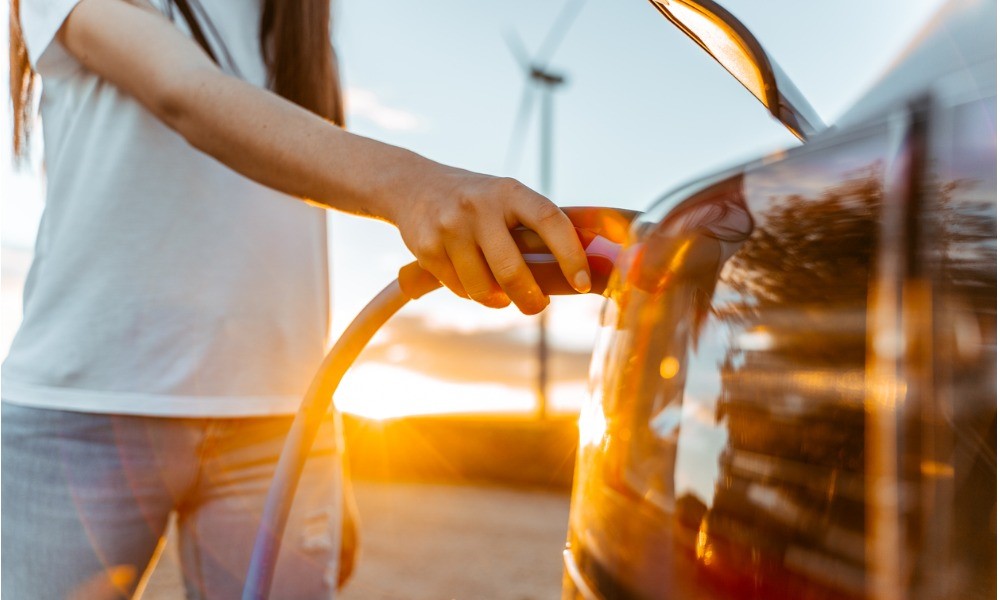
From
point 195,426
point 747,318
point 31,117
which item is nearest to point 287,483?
point 195,426

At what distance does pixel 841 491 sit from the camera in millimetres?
591

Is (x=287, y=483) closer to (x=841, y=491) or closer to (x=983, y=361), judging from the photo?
(x=841, y=491)

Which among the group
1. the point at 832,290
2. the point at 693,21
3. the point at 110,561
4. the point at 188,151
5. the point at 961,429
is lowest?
the point at 110,561

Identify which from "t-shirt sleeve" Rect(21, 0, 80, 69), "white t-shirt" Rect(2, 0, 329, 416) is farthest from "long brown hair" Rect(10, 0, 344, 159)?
"t-shirt sleeve" Rect(21, 0, 80, 69)

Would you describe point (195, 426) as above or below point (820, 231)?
below

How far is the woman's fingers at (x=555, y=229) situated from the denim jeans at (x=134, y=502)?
2.66ft

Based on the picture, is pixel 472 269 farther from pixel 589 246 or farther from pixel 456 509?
pixel 456 509

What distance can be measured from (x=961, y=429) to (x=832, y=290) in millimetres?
140

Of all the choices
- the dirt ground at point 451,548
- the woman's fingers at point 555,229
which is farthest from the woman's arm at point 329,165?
the dirt ground at point 451,548

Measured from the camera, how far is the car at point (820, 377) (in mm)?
586

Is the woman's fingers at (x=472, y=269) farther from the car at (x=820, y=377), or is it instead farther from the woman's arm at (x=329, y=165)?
the car at (x=820, y=377)

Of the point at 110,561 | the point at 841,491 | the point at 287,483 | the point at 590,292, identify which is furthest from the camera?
the point at 110,561

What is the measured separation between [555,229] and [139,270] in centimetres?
84

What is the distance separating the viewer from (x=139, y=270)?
4.17 feet
